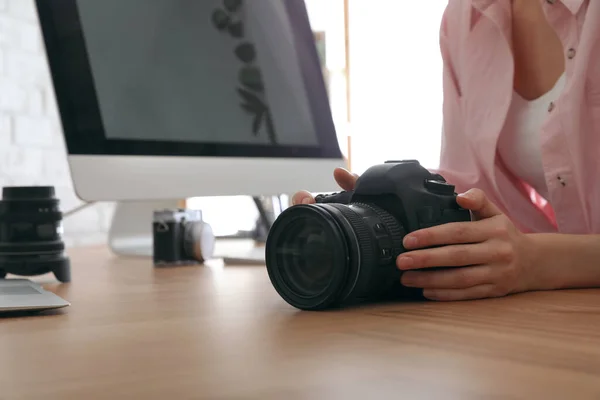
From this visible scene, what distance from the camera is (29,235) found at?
70 centimetres

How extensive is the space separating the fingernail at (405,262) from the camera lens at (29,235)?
15.3 inches

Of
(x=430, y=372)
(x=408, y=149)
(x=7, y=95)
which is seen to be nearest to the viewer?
(x=430, y=372)

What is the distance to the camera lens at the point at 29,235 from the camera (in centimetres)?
70

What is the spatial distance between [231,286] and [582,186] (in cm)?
46

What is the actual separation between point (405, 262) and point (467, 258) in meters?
0.05

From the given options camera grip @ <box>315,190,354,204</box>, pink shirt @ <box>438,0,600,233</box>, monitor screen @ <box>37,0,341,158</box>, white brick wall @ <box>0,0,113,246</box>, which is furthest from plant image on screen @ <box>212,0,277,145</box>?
white brick wall @ <box>0,0,113,246</box>

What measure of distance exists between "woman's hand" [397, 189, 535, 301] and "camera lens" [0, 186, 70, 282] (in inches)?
15.4

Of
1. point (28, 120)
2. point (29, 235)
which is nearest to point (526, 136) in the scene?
point (29, 235)

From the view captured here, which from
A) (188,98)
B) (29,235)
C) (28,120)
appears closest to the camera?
(29,235)

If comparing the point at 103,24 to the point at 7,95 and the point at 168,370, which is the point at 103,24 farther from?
the point at 7,95

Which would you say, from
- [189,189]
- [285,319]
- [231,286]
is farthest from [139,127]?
[285,319]

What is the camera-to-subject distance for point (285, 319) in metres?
0.45

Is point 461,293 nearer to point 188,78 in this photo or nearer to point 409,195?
point 409,195

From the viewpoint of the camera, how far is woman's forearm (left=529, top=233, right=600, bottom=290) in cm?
58
